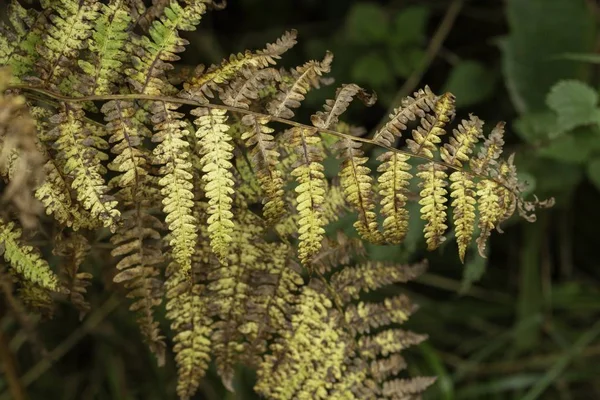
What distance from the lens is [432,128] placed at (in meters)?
1.18

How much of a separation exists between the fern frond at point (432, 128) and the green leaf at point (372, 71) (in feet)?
3.23

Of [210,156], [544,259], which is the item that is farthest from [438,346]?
[210,156]

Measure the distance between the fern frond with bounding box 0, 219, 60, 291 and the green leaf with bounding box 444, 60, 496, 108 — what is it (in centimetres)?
135

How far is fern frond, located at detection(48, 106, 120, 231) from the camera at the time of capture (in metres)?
1.13

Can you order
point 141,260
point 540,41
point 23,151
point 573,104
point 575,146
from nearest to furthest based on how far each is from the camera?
point 23,151
point 141,260
point 573,104
point 575,146
point 540,41

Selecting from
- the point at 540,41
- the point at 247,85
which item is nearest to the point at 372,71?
the point at 540,41

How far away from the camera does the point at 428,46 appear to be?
237 centimetres

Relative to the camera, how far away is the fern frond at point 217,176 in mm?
1125

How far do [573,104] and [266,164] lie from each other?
2.73ft

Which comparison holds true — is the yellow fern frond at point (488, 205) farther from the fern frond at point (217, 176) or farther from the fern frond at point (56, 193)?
the fern frond at point (56, 193)

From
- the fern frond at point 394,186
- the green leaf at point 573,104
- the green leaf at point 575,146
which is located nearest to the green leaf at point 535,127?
the green leaf at point 575,146

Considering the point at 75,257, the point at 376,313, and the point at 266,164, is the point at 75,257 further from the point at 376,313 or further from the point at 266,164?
the point at 376,313

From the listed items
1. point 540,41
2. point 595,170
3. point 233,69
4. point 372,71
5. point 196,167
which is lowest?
point 196,167

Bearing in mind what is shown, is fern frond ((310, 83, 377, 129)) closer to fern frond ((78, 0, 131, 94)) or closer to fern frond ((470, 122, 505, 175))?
fern frond ((470, 122, 505, 175))
